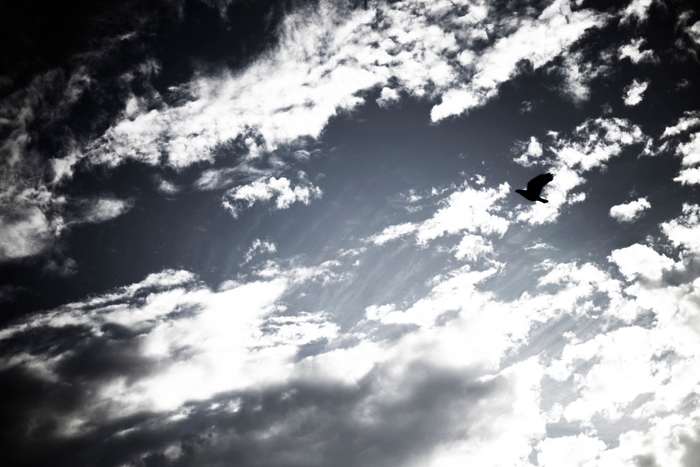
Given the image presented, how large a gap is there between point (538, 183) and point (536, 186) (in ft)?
0.51

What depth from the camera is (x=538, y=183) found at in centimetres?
1343

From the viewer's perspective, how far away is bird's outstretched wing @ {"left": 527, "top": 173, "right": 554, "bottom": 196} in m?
13.2

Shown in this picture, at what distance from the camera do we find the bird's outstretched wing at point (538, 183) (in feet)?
43.3

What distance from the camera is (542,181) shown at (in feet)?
43.9

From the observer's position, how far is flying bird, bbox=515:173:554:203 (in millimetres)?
13227

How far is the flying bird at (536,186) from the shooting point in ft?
43.4

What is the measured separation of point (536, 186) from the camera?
13.5 m

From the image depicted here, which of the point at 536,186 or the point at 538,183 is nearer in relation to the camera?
the point at 538,183
